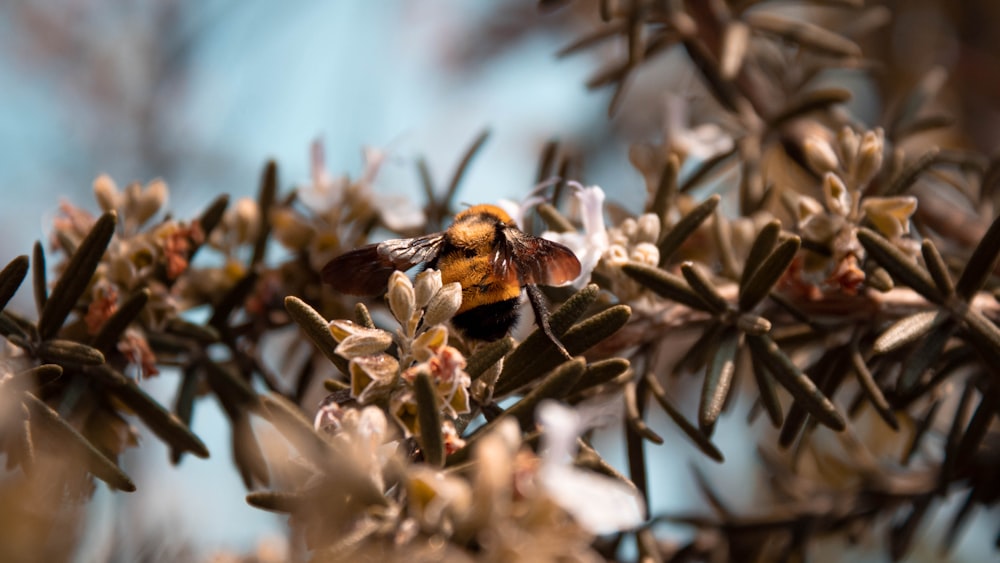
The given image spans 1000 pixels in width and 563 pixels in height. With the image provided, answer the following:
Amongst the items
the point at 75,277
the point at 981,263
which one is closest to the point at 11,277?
the point at 75,277

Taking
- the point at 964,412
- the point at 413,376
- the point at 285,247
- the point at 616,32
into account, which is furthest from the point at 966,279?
the point at 285,247

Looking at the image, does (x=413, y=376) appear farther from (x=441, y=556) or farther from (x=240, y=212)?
(x=240, y=212)

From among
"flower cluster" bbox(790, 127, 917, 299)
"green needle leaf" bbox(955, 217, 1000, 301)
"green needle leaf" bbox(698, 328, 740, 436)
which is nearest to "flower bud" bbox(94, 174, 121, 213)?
"green needle leaf" bbox(698, 328, 740, 436)

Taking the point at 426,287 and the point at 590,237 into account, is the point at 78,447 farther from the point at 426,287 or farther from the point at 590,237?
the point at 590,237

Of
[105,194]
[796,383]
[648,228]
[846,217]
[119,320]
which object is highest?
[105,194]

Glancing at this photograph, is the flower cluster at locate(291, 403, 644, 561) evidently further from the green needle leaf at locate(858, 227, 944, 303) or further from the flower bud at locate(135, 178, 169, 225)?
the flower bud at locate(135, 178, 169, 225)

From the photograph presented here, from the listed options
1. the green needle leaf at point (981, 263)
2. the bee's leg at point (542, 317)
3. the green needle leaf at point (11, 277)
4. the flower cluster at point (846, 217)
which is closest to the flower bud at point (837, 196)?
the flower cluster at point (846, 217)

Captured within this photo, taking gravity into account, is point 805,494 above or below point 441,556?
below
